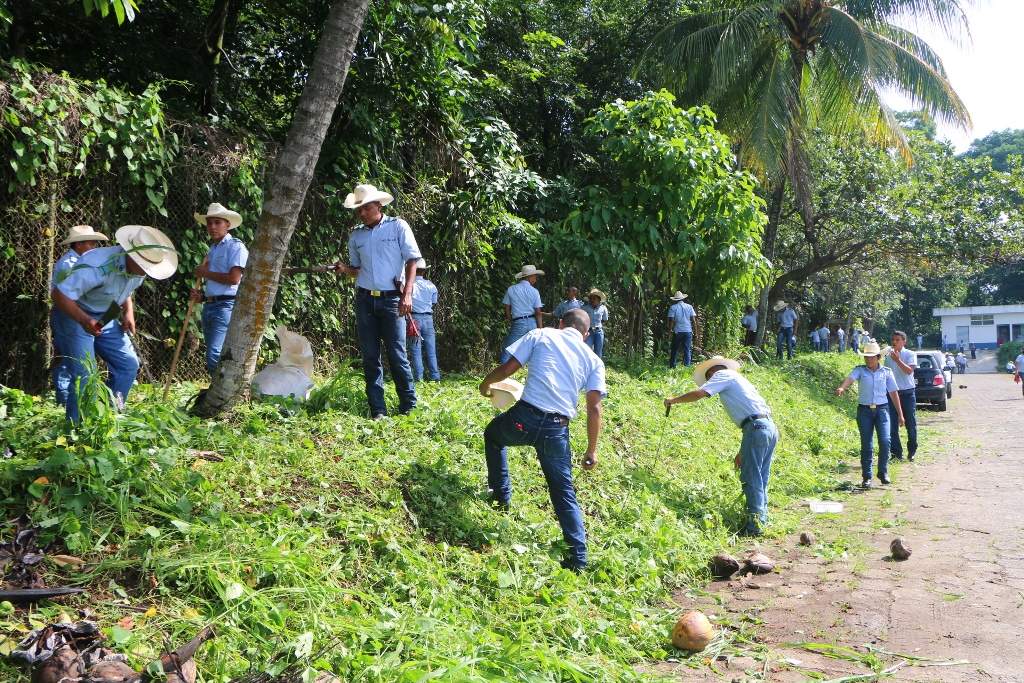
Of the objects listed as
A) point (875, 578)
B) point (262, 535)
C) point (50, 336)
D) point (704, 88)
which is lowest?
point (875, 578)

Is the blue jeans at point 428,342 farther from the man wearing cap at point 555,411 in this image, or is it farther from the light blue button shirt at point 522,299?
the man wearing cap at point 555,411

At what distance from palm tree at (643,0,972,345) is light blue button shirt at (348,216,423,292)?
12171 mm

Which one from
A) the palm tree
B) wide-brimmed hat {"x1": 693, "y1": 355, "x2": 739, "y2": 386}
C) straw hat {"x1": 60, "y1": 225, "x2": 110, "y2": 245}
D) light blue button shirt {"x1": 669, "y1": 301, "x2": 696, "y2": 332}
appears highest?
the palm tree

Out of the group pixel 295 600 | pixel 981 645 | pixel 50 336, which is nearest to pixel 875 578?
pixel 981 645

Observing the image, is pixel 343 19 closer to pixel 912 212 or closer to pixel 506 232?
pixel 506 232

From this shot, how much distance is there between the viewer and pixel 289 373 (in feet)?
22.7

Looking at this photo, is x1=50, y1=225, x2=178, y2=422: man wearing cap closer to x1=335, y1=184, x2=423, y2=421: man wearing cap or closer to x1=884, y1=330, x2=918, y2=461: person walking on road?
x1=335, y1=184, x2=423, y2=421: man wearing cap

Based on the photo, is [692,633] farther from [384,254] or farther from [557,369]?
[384,254]

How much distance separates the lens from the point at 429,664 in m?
3.77

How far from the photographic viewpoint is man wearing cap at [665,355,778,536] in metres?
7.57

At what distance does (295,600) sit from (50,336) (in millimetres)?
5130

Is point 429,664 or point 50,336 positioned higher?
point 50,336

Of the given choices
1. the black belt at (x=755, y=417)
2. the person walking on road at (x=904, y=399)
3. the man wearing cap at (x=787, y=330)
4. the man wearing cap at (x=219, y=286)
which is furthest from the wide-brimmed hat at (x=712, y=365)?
the man wearing cap at (x=787, y=330)

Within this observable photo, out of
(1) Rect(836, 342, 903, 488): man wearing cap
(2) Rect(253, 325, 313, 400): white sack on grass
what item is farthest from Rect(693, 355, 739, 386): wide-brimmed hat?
(2) Rect(253, 325, 313, 400): white sack on grass
